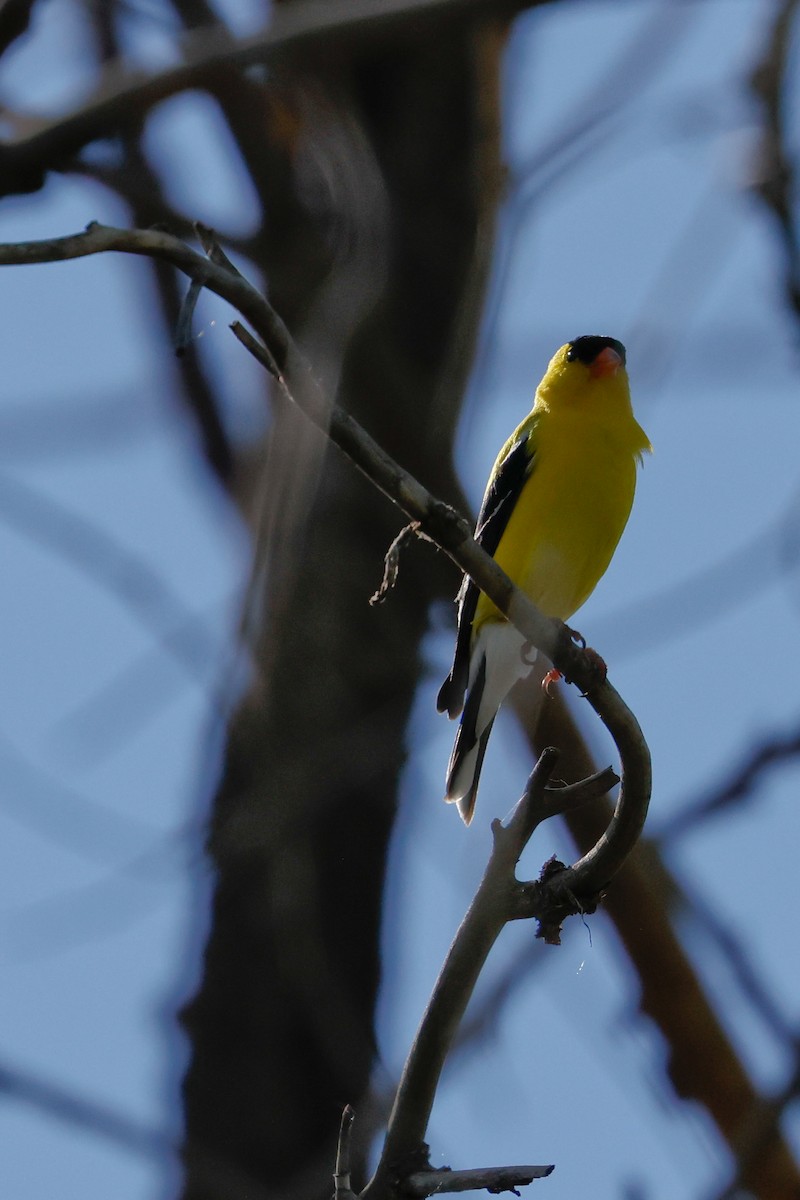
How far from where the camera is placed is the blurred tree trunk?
423 cm

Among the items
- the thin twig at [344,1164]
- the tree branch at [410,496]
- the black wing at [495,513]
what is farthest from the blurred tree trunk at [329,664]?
the thin twig at [344,1164]

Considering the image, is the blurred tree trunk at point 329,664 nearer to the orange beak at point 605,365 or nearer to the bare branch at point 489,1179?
the orange beak at point 605,365

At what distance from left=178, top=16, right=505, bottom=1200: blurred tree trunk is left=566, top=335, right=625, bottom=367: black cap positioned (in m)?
0.46

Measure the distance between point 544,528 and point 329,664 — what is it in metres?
1.10

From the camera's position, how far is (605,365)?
16.5 feet

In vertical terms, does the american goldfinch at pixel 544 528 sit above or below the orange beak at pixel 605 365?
below

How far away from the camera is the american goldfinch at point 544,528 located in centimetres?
446

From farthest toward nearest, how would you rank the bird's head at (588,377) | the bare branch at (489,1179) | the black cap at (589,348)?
1. the black cap at (589,348)
2. the bird's head at (588,377)
3. the bare branch at (489,1179)

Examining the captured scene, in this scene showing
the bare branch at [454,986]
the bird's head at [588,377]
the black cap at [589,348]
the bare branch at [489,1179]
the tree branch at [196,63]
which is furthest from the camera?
the black cap at [589,348]

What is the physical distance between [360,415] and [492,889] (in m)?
2.78

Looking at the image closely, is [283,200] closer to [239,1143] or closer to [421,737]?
[421,737]

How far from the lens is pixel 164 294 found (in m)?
4.96

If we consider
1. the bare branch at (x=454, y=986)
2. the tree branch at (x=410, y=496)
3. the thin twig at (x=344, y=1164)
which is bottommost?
the thin twig at (x=344, y=1164)

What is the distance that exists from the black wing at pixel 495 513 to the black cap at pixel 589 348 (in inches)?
21.3
